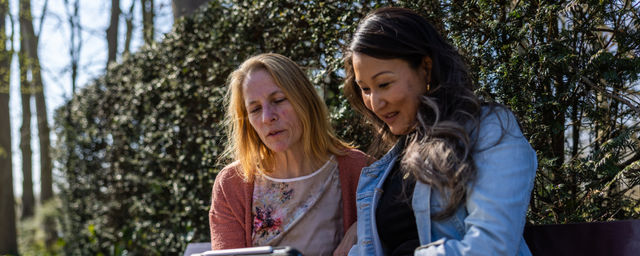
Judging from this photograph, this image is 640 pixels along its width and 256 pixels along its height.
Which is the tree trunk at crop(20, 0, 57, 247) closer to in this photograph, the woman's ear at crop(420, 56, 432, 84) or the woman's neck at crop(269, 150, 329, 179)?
the woman's neck at crop(269, 150, 329, 179)

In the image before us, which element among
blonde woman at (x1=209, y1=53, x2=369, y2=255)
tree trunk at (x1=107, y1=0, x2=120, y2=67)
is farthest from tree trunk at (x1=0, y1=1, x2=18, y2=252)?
blonde woman at (x1=209, y1=53, x2=369, y2=255)

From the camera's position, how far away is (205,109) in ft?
14.3

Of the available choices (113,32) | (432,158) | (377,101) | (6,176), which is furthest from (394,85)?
(6,176)

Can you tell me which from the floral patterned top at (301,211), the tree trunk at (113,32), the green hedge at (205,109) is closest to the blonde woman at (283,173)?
the floral patterned top at (301,211)

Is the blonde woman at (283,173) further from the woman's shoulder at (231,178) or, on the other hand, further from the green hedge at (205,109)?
the green hedge at (205,109)

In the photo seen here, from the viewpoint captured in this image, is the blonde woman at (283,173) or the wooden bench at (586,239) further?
the blonde woman at (283,173)

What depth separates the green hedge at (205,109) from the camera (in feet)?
→ 7.48

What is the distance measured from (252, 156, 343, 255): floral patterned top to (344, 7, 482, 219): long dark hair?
723 mm

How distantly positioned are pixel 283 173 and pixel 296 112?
1.01 feet

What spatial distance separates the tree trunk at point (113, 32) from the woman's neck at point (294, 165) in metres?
10.0

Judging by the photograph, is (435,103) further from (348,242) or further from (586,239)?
(348,242)

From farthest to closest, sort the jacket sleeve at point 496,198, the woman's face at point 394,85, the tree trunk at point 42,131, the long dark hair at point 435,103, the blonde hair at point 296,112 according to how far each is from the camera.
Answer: the tree trunk at point 42,131, the blonde hair at point 296,112, the woman's face at point 394,85, the long dark hair at point 435,103, the jacket sleeve at point 496,198

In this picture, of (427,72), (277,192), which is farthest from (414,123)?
(277,192)

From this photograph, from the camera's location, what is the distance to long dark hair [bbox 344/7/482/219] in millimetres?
1507
